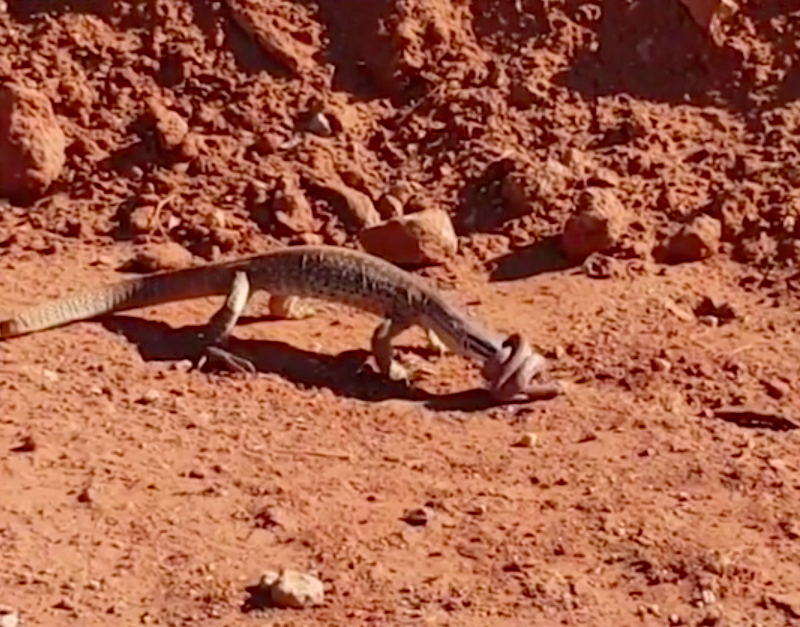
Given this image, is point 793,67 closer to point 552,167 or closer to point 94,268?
point 552,167

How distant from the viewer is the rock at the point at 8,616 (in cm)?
707

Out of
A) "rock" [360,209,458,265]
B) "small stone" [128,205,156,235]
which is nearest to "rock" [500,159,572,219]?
"rock" [360,209,458,265]

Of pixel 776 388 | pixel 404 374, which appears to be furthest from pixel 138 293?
pixel 776 388

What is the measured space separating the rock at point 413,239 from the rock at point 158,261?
0.83 metres

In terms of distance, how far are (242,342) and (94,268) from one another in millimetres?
1042

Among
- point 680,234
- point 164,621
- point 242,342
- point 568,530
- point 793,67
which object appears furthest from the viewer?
point 793,67

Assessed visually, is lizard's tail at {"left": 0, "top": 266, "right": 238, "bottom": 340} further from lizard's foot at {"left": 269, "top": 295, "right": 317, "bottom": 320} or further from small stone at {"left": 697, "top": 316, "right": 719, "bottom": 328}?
small stone at {"left": 697, "top": 316, "right": 719, "bottom": 328}

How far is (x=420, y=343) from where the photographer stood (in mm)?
9828

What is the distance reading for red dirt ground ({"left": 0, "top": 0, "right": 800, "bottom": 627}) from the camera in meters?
7.49

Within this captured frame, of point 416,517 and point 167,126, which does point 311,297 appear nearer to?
point 167,126

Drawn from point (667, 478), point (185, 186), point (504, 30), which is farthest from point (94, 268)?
point (667, 478)

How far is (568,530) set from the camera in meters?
7.77

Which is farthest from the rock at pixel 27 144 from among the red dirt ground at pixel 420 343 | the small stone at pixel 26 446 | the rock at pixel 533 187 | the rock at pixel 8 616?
the rock at pixel 8 616

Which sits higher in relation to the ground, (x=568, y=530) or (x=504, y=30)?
(x=504, y=30)
